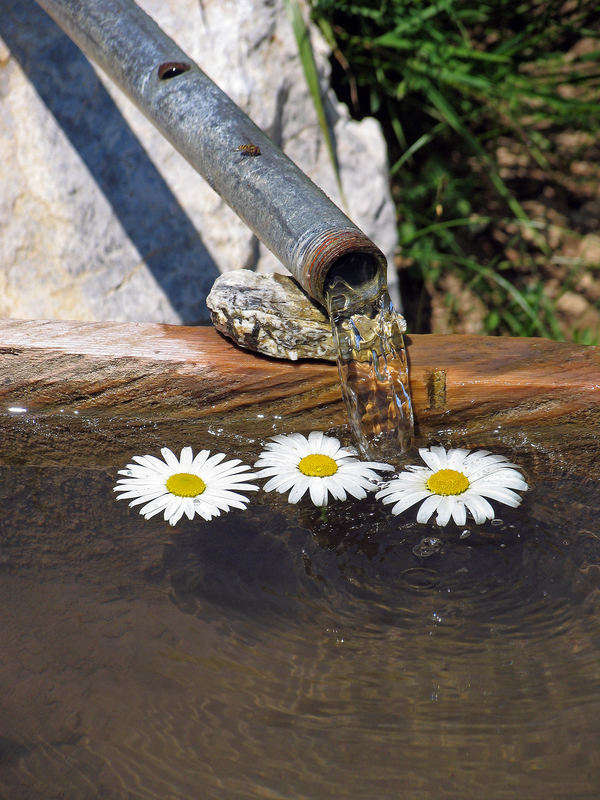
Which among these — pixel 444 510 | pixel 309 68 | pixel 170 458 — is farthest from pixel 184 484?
pixel 309 68

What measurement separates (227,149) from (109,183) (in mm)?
917

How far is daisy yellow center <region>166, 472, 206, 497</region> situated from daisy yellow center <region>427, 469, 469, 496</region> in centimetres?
49

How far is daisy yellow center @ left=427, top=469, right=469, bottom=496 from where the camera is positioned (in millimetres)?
1731

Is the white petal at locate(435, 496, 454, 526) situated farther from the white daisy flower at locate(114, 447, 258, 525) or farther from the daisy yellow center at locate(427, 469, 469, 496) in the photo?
the white daisy flower at locate(114, 447, 258, 525)

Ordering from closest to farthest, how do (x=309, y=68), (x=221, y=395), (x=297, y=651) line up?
1. (x=297, y=651)
2. (x=221, y=395)
3. (x=309, y=68)

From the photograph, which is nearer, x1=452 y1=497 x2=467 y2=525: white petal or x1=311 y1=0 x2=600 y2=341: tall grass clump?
x1=452 y1=497 x2=467 y2=525: white petal

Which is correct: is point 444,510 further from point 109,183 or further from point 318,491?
point 109,183

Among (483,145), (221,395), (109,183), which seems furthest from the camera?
(483,145)

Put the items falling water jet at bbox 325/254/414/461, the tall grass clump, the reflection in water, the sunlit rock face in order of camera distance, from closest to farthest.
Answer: the reflection in water → falling water jet at bbox 325/254/414/461 → the sunlit rock face → the tall grass clump

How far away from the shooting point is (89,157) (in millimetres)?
2605

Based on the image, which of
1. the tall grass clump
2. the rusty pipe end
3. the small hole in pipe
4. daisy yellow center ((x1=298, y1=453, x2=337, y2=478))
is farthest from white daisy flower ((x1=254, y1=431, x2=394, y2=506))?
the tall grass clump

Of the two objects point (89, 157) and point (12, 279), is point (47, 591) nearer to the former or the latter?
point (12, 279)

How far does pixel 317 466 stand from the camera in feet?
5.89

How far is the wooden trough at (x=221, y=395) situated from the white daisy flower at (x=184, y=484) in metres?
0.08
